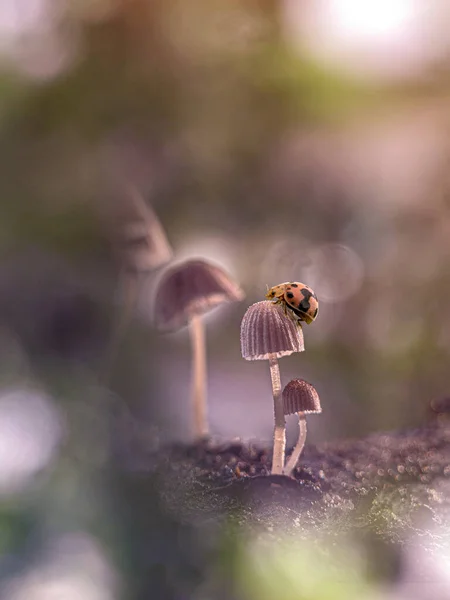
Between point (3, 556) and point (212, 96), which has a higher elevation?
point (212, 96)

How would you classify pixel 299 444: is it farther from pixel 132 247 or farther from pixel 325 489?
pixel 132 247

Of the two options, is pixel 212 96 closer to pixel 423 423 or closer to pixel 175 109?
pixel 175 109

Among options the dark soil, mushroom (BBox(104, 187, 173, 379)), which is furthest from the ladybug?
mushroom (BBox(104, 187, 173, 379))

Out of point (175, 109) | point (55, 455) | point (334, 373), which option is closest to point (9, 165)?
point (175, 109)

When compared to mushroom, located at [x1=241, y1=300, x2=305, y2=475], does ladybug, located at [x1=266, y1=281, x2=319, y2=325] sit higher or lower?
higher

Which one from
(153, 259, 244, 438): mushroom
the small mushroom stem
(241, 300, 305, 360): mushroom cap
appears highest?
(153, 259, 244, 438): mushroom

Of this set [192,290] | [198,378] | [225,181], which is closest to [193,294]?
[192,290]

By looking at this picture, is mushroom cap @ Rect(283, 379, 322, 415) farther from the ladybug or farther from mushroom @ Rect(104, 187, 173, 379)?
mushroom @ Rect(104, 187, 173, 379)
